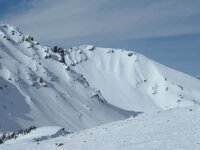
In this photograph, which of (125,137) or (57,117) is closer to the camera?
(125,137)

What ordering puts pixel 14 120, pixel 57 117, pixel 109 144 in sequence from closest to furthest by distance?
pixel 109 144, pixel 14 120, pixel 57 117

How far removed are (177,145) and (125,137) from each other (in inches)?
273

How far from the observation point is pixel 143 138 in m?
36.0

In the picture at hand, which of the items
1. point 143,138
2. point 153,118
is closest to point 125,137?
point 143,138

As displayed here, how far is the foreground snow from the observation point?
32.8m

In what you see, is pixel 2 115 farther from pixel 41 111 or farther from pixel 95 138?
pixel 95 138

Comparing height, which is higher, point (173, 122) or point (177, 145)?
point (173, 122)

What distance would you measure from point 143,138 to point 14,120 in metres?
144

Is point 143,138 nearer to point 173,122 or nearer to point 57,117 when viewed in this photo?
point 173,122

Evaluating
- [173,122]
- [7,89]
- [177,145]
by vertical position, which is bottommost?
[177,145]

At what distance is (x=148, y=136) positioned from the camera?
3669cm

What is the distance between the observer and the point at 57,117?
189375 mm

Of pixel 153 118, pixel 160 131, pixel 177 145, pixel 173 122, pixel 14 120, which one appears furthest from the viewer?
pixel 14 120

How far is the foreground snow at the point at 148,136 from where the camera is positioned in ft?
108
